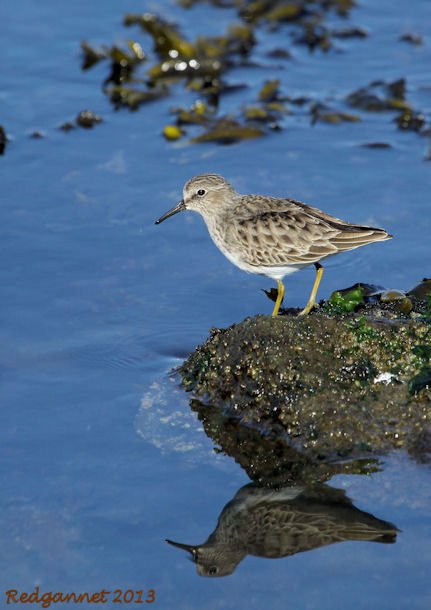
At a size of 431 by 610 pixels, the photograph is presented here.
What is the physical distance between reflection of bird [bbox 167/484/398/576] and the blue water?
0.07 meters

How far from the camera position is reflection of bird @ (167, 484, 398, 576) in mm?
5762

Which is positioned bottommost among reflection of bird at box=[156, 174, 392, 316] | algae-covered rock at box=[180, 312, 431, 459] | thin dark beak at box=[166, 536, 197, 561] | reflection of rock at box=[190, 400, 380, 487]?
thin dark beak at box=[166, 536, 197, 561]

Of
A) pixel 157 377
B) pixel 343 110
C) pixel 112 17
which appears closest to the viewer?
pixel 157 377

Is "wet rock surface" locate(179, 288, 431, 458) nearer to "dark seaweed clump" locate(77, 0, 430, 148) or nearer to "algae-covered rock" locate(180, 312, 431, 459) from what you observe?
"algae-covered rock" locate(180, 312, 431, 459)

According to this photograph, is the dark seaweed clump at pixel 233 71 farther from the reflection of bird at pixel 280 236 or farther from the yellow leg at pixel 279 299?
the yellow leg at pixel 279 299

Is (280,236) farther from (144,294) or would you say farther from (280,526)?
(280,526)

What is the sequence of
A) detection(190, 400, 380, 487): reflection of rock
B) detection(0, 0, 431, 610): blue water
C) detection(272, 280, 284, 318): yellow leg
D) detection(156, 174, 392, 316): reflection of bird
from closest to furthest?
detection(0, 0, 431, 610): blue water < detection(190, 400, 380, 487): reflection of rock < detection(156, 174, 392, 316): reflection of bird < detection(272, 280, 284, 318): yellow leg

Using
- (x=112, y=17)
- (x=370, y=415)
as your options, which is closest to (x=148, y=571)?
(x=370, y=415)

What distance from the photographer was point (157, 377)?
24.7ft

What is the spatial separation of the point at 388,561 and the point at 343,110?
6736 mm

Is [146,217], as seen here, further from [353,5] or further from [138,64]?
[353,5]

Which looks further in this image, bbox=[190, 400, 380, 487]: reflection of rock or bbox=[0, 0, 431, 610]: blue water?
bbox=[190, 400, 380, 487]: reflection of rock

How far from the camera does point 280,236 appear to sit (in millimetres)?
7613

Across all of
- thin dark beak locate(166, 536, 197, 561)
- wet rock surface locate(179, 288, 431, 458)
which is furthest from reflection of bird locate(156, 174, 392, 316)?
thin dark beak locate(166, 536, 197, 561)
